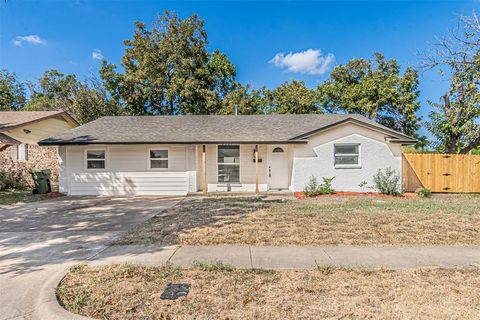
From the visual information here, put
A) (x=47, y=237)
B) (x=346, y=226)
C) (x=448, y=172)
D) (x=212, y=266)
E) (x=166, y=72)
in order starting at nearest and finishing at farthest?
(x=212, y=266), (x=47, y=237), (x=346, y=226), (x=448, y=172), (x=166, y=72)

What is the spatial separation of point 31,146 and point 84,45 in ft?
31.0

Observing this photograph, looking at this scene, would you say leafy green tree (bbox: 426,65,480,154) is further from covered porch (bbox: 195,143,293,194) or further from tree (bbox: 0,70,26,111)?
tree (bbox: 0,70,26,111)

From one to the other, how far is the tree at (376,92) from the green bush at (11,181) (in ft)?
80.9

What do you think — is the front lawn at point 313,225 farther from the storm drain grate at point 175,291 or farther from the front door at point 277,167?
the front door at point 277,167

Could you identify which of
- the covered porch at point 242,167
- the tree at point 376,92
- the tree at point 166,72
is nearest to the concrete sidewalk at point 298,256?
the covered porch at point 242,167

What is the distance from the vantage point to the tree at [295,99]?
26.3m

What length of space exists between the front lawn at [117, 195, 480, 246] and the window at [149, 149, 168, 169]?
14.7ft

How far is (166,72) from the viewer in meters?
24.7

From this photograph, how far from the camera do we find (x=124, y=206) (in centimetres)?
994

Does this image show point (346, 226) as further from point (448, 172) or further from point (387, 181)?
point (448, 172)

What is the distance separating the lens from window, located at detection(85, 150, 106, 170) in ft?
43.2

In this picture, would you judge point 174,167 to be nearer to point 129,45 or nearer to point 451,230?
point 451,230

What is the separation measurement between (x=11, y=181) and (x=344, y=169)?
18.1 meters

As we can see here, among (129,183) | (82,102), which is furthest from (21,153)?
(129,183)
